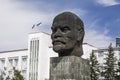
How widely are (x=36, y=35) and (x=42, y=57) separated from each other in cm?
340

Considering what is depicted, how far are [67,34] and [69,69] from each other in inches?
55.1

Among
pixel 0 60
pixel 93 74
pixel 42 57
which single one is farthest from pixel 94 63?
pixel 0 60

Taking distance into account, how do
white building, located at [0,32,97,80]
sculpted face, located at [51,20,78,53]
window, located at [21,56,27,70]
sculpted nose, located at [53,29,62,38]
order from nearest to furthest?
sculpted face, located at [51,20,78,53] → sculpted nose, located at [53,29,62,38] → white building, located at [0,32,97,80] → window, located at [21,56,27,70]

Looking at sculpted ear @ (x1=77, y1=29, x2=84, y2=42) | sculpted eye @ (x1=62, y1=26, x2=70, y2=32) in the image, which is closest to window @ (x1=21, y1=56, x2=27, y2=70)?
sculpted ear @ (x1=77, y1=29, x2=84, y2=42)

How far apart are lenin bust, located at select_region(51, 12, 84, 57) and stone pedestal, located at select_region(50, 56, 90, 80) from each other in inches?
11.5

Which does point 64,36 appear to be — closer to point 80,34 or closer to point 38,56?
point 80,34

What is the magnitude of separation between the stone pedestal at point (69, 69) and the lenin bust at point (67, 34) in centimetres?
29

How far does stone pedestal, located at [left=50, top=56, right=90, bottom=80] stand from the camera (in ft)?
50.6

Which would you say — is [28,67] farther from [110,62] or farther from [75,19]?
[75,19]

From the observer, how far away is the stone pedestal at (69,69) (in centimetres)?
1543

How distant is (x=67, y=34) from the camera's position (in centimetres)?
1559

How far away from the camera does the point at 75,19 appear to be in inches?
620

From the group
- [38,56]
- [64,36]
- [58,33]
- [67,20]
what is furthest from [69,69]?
[38,56]

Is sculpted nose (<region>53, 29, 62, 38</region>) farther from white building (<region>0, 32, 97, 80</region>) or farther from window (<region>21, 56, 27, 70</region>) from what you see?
window (<region>21, 56, 27, 70</region>)
